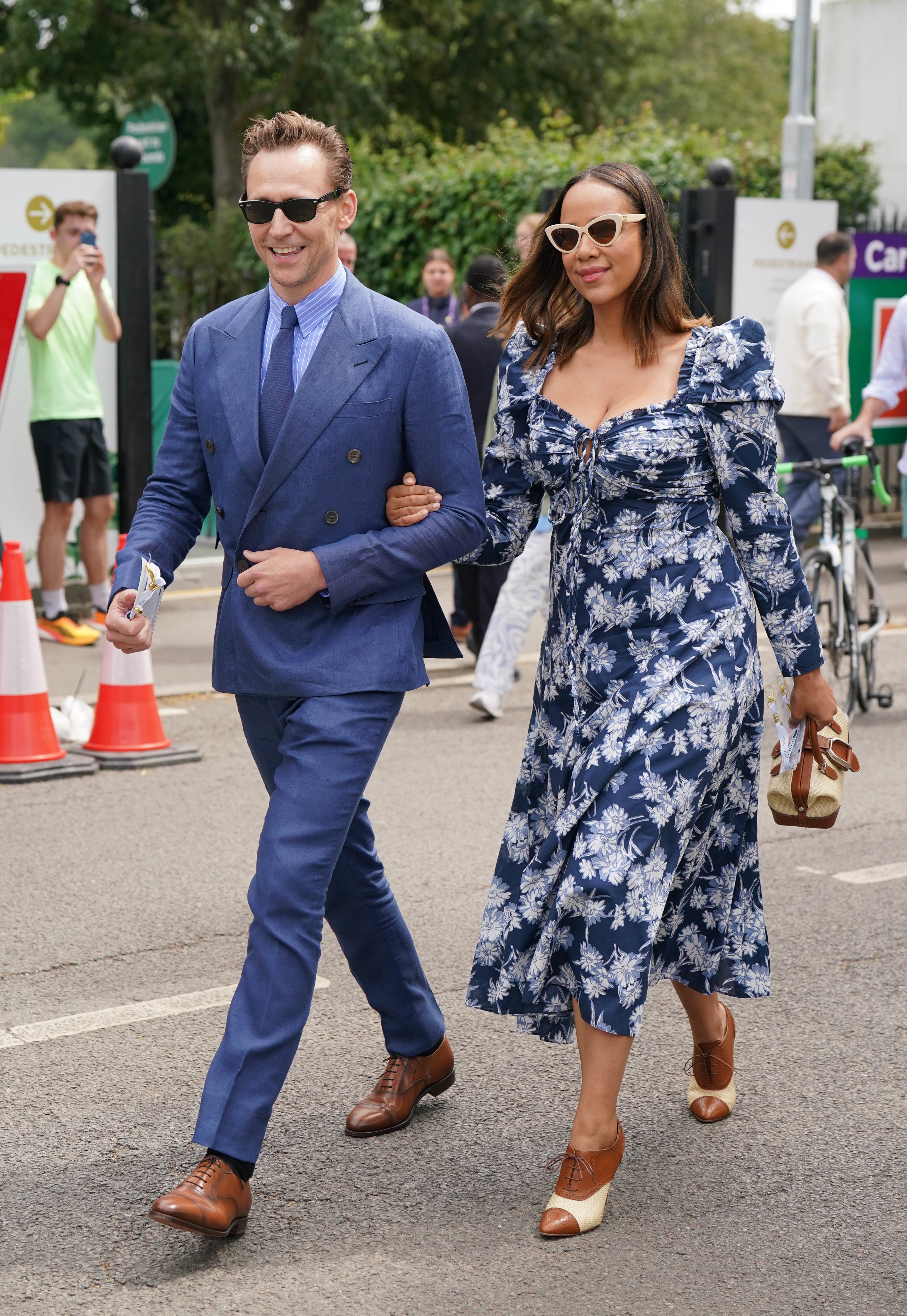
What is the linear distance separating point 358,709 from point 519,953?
59cm

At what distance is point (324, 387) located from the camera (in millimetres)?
3193

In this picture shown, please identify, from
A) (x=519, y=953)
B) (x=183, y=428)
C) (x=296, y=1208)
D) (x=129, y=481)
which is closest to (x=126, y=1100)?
(x=296, y=1208)

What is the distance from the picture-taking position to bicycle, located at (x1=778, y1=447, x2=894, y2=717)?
7652 mm

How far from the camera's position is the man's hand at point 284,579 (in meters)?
3.13

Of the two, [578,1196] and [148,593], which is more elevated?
[148,593]

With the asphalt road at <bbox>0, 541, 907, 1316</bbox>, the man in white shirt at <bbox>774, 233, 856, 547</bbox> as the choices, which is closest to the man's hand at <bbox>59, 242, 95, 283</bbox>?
the man in white shirt at <bbox>774, 233, 856, 547</bbox>

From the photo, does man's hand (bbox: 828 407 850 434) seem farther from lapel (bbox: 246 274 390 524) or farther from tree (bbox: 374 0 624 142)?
tree (bbox: 374 0 624 142)

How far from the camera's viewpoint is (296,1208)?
3.27 meters

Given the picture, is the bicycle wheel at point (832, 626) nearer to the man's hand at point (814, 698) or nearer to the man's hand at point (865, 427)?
the man's hand at point (865, 427)

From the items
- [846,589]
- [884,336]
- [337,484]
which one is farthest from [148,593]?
[884,336]

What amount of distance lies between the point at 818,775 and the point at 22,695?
4.06 metres

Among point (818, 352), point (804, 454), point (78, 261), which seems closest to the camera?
point (78, 261)

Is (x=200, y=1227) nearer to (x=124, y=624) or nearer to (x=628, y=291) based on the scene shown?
(x=124, y=624)

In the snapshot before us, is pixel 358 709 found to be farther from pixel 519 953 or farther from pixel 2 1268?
pixel 2 1268
